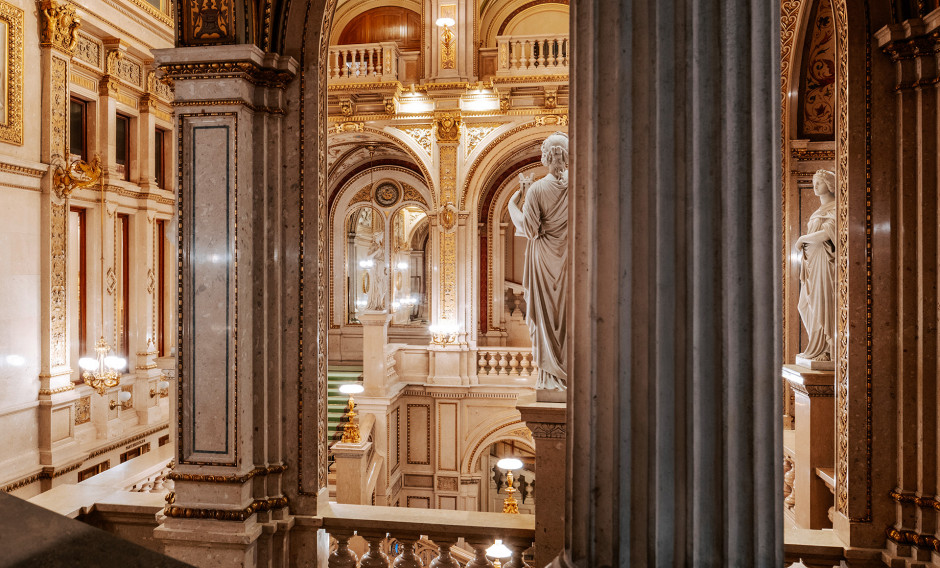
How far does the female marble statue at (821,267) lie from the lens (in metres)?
4.61

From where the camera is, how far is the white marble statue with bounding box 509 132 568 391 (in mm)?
3605

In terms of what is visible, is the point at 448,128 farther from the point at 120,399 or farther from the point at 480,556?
the point at 480,556

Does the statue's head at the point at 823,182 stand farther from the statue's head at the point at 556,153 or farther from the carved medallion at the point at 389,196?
the carved medallion at the point at 389,196

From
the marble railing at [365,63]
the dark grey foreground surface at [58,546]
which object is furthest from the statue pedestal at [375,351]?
the dark grey foreground surface at [58,546]

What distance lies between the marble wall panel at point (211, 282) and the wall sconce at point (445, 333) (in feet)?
27.5

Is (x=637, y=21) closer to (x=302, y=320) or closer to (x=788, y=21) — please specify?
(x=302, y=320)

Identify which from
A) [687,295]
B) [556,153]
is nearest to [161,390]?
[556,153]

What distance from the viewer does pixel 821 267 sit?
185 inches

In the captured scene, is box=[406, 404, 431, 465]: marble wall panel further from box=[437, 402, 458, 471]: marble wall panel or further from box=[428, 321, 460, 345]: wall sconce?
box=[428, 321, 460, 345]: wall sconce

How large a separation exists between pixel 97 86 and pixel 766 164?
10254 millimetres

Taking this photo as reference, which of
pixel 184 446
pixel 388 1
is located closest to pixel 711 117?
pixel 184 446

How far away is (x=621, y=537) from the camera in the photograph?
159cm

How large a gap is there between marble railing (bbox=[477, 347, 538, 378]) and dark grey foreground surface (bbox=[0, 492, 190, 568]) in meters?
10.9

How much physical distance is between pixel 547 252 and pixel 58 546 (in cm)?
294
